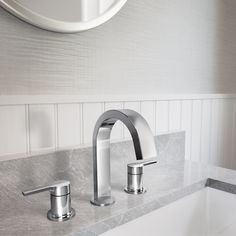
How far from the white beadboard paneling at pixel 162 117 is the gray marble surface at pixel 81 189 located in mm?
184

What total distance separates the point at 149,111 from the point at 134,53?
204 mm

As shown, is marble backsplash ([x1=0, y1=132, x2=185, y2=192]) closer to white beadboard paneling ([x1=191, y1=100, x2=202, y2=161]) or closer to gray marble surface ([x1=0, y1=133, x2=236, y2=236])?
gray marble surface ([x1=0, y1=133, x2=236, y2=236])

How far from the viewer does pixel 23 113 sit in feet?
2.08

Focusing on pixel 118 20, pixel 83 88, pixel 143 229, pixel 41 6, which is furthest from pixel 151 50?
pixel 143 229

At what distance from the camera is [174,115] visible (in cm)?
102

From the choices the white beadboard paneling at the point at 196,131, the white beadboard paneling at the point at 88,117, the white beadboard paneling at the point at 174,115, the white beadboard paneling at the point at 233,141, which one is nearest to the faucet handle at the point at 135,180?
the white beadboard paneling at the point at 88,117

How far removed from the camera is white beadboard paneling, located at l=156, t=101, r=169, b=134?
953 millimetres

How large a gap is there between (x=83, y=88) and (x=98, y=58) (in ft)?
0.34

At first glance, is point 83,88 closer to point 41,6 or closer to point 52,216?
point 41,6

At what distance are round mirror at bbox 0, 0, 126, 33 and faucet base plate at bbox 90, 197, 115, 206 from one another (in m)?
0.42

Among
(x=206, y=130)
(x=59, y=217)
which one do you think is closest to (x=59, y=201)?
(x=59, y=217)

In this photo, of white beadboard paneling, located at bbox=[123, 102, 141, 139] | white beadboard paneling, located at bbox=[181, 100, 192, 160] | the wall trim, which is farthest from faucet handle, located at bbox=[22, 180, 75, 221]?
white beadboard paneling, located at bbox=[181, 100, 192, 160]

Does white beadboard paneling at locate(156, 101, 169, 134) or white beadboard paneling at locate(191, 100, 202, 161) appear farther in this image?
white beadboard paneling at locate(191, 100, 202, 161)

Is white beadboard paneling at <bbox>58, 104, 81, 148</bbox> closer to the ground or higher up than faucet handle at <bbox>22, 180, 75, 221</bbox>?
higher up
